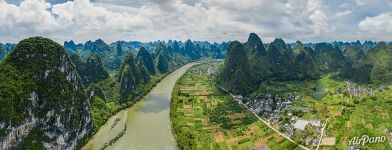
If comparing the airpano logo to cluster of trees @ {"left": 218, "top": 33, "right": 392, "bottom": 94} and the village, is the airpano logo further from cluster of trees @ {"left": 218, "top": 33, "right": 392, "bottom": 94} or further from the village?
cluster of trees @ {"left": 218, "top": 33, "right": 392, "bottom": 94}

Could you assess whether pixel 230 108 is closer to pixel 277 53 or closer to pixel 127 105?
pixel 127 105

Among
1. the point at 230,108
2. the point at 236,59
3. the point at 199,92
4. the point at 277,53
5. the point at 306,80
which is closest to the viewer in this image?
the point at 230,108

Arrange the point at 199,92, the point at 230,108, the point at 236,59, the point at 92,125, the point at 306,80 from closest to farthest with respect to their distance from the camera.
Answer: the point at 92,125
the point at 230,108
the point at 199,92
the point at 236,59
the point at 306,80

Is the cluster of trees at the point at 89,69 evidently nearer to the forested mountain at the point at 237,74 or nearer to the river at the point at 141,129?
the river at the point at 141,129

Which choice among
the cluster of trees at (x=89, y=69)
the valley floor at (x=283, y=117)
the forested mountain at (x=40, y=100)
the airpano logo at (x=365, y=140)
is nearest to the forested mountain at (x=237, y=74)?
the valley floor at (x=283, y=117)

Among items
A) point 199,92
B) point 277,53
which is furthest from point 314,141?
point 277,53

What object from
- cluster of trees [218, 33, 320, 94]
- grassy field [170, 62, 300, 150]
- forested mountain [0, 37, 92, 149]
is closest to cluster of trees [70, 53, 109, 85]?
grassy field [170, 62, 300, 150]

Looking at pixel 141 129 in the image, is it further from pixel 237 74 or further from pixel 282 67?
pixel 282 67
